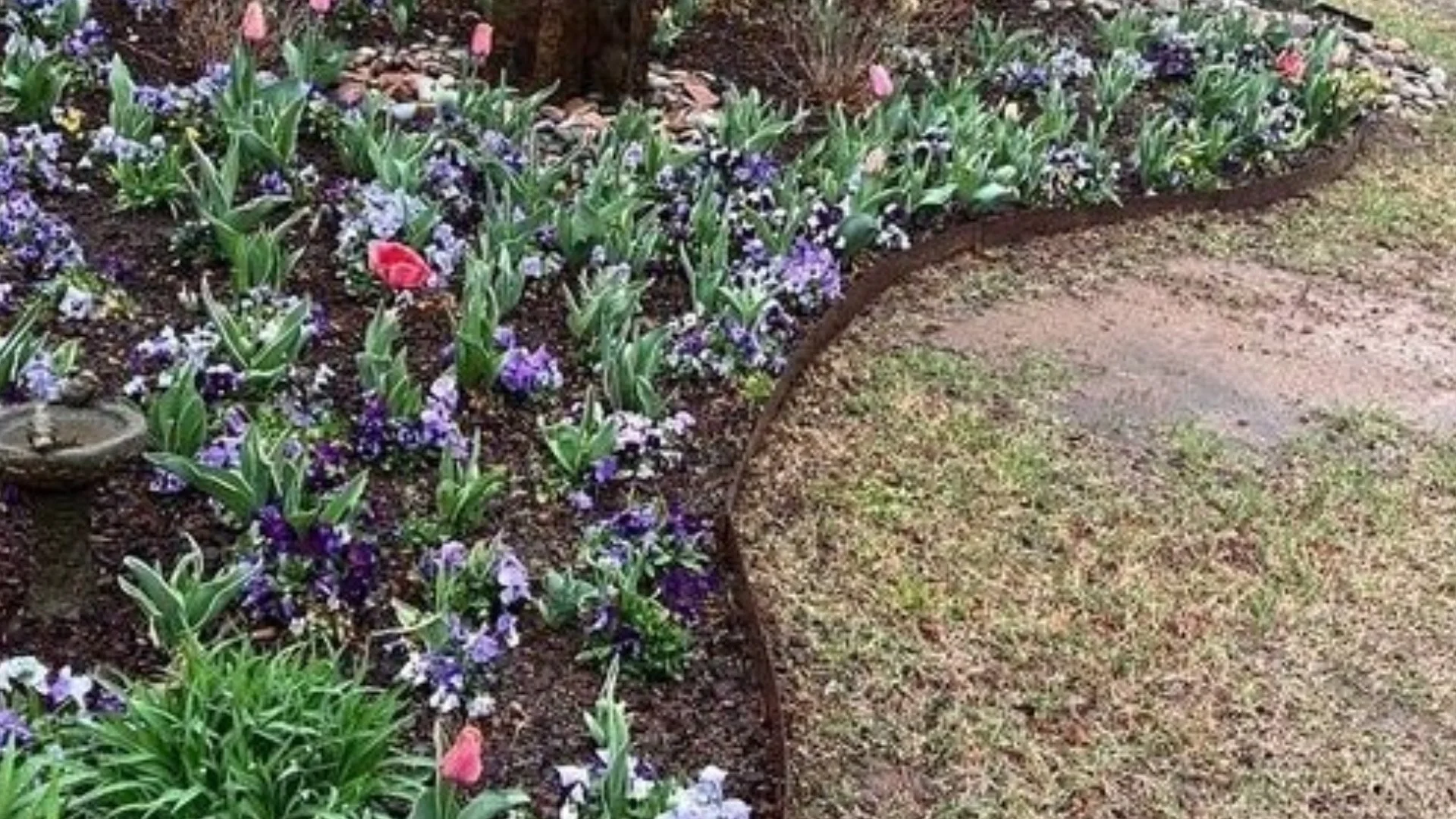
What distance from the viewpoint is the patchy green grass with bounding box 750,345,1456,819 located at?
9.40 ft

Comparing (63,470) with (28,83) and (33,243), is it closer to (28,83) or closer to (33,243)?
(33,243)

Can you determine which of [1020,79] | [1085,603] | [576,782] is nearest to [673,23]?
[1020,79]

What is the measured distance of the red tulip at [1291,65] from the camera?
5935 mm

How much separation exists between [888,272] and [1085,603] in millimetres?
1444

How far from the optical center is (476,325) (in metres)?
3.43

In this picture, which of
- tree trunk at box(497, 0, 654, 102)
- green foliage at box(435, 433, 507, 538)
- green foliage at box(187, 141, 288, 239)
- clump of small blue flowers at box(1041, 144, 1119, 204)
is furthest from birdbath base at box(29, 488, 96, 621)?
clump of small blue flowers at box(1041, 144, 1119, 204)

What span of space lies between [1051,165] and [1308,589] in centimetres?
195

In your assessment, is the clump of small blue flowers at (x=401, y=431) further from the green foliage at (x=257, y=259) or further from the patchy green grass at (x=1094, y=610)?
the patchy green grass at (x=1094, y=610)

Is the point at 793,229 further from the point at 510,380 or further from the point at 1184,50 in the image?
the point at 1184,50

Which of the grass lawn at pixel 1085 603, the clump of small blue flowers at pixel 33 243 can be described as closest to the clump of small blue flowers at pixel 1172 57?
the grass lawn at pixel 1085 603

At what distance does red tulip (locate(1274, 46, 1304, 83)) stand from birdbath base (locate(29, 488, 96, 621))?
4405 mm

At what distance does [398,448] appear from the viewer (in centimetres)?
320

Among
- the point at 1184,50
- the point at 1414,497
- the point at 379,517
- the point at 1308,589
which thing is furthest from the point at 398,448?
the point at 1184,50

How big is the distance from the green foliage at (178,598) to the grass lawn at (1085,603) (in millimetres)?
859
